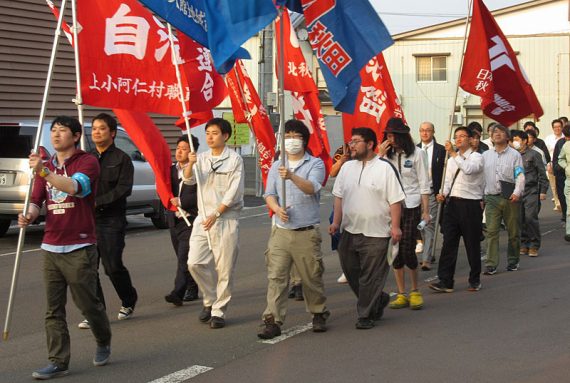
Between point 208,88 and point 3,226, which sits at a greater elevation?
point 208,88

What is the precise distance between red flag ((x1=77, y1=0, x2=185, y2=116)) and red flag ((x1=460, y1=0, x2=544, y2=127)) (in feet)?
14.5

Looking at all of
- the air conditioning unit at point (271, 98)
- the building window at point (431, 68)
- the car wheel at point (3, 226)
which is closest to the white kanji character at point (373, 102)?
the car wheel at point (3, 226)

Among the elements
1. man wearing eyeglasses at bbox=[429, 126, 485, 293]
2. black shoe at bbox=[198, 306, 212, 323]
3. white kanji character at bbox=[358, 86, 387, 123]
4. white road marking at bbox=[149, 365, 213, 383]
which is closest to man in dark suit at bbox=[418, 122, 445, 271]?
white kanji character at bbox=[358, 86, 387, 123]

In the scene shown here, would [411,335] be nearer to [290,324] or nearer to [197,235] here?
[290,324]

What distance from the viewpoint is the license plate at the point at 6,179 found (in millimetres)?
13505

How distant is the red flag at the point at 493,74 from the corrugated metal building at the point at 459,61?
27.0 meters

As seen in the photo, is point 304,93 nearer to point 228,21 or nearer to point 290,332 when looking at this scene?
point 228,21

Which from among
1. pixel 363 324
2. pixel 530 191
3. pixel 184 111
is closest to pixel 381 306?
pixel 363 324

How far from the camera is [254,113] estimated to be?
10328 mm

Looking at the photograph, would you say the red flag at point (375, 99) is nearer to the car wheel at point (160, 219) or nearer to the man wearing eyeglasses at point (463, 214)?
the man wearing eyeglasses at point (463, 214)

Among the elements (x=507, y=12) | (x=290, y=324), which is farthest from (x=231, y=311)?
(x=507, y=12)

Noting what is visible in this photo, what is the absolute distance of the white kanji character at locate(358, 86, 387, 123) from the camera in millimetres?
10164

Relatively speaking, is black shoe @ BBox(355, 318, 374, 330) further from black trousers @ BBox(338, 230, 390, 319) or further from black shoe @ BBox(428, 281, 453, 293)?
black shoe @ BBox(428, 281, 453, 293)

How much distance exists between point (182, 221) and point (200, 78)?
1499 millimetres
